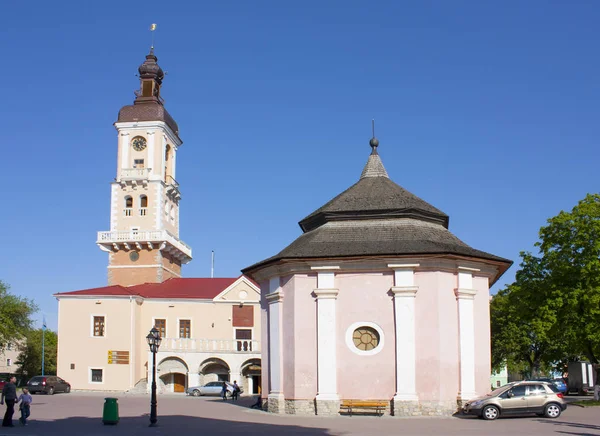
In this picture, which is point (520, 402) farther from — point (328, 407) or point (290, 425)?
point (290, 425)

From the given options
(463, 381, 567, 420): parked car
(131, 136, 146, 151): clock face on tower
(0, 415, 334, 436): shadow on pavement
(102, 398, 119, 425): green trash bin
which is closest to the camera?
(0, 415, 334, 436): shadow on pavement

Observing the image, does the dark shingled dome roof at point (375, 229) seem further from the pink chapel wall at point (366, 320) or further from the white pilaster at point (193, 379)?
the white pilaster at point (193, 379)

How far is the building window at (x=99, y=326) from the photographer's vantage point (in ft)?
175

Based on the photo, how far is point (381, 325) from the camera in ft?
83.8

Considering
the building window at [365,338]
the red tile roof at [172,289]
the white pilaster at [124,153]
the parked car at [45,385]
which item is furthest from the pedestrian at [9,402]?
the white pilaster at [124,153]

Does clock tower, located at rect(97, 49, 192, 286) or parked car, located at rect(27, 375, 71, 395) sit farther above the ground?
clock tower, located at rect(97, 49, 192, 286)

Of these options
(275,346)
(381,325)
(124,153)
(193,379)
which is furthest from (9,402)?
(124,153)

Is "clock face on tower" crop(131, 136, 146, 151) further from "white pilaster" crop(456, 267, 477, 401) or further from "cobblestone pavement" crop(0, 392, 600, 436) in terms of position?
"white pilaster" crop(456, 267, 477, 401)

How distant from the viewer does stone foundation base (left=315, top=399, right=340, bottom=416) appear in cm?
2503

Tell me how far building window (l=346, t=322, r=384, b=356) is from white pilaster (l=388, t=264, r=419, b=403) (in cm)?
71

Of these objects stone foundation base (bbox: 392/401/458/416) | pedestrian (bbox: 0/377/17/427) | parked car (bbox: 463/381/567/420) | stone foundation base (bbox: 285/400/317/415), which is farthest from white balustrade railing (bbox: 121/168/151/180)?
parked car (bbox: 463/381/567/420)

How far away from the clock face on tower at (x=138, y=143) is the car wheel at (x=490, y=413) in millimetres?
44780

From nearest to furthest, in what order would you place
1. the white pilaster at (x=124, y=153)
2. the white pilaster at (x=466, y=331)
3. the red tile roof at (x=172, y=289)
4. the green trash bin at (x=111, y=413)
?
the green trash bin at (x=111, y=413) < the white pilaster at (x=466, y=331) < the red tile roof at (x=172, y=289) < the white pilaster at (x=124, y=153)

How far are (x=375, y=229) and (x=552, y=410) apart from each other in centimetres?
884
